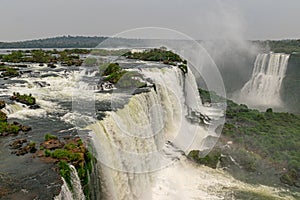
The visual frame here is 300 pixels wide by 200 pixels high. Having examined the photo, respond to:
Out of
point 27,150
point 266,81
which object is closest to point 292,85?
point 266,81

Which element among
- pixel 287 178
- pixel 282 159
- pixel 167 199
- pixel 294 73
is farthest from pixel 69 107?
pixel 294 73

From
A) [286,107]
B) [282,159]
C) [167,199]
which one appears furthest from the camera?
[286,107]

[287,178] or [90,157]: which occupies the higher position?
[90,157]

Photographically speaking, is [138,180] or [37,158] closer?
[37,158]

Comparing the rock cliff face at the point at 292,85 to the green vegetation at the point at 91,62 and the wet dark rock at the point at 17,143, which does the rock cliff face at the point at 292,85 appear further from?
the wet dark rock at the point at 17,143

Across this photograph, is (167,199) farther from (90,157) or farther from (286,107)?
(286,107)

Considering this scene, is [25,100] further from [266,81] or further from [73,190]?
[266,81]

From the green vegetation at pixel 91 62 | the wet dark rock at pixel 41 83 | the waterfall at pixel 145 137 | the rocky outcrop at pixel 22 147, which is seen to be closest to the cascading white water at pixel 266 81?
the waterfall at pixel 145 137
